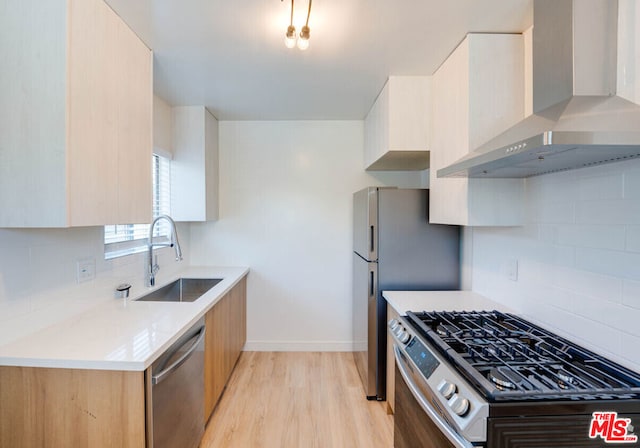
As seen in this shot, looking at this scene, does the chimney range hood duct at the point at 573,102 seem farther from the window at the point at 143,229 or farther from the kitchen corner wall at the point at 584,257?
the window at the point at 143,229

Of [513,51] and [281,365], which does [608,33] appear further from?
[281,365]

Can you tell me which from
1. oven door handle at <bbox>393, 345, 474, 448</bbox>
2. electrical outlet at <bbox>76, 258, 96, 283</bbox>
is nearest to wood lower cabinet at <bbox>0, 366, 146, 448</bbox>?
electrical outlet at <bbox>76, 258, 96, 283</bbox>

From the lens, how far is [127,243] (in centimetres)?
219

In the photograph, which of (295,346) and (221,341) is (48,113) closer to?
(221,341)

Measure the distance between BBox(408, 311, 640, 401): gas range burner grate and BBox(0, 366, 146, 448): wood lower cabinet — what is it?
48.9 inches

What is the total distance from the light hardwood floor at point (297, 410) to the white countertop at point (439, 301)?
0.90 metres

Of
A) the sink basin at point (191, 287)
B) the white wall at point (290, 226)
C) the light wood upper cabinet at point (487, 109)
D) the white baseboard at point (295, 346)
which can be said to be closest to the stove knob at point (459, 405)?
the light wood upper cabinet at point (487, 109)

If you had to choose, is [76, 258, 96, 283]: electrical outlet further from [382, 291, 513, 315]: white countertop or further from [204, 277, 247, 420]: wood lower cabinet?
[382, 291, 513, 315]: white countertop

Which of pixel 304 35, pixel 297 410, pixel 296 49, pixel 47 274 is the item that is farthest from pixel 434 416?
pixel 296 49

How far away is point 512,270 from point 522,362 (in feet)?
2.58

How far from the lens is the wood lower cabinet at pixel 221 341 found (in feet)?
6.58

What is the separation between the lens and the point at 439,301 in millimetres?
1949

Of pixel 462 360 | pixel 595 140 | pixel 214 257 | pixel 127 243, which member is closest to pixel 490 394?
pixel 462 360

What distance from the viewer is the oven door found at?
1.01 meters
